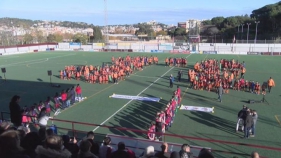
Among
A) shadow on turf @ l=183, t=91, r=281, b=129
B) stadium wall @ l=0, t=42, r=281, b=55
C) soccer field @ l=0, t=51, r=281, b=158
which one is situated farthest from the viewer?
stadium wall @ l=0, t=42, r=281, b=55

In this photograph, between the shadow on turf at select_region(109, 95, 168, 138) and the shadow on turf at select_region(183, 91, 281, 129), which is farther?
the shadow on turf at select_region(183, 91, 281, 129)

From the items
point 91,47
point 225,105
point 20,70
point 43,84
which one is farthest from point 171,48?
point 225,105

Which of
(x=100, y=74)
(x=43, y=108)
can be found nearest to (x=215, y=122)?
(x=43, y=108)

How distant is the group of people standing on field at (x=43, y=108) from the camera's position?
9.24 metres

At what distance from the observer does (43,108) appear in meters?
10.9

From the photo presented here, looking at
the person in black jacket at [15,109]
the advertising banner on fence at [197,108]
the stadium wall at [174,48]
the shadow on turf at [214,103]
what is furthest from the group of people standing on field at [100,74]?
the stadium wall at [174,48]

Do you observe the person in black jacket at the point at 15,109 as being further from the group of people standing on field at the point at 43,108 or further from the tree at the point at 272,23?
the tree at the point at 272,23

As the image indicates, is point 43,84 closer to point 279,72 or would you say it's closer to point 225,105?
point 225,105

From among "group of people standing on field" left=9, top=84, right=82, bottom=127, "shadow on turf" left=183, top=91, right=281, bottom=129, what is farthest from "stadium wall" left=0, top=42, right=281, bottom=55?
"group of people standing on field" left=9, top=84, right=82, bottom=127

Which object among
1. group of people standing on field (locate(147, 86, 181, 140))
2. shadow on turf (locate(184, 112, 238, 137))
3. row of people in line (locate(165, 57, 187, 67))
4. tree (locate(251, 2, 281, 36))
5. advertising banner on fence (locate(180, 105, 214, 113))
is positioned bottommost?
shadow on turf (locate(184, 112, 238, 137))

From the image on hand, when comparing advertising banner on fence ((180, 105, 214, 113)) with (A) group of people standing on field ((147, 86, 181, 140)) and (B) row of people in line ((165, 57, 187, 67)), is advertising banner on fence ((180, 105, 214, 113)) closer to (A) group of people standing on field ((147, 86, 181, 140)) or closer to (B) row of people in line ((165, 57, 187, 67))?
(A) group of people standing on field ((147, 86, 181, 140))

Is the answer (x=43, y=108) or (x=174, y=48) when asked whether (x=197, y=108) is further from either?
(x=174, y=48)

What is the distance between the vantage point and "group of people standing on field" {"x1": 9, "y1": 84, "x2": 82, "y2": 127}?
924 centimetres

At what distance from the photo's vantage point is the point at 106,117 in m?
15.8
